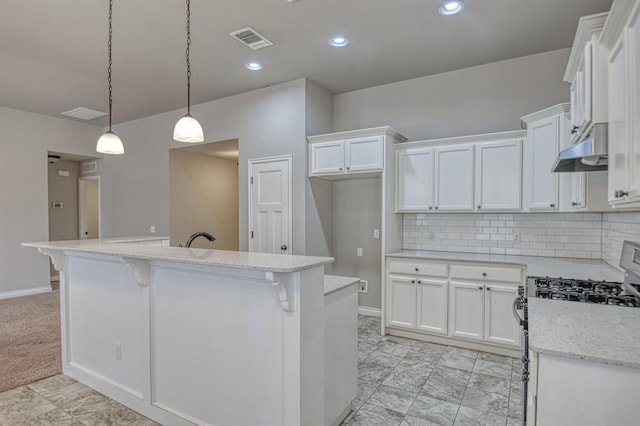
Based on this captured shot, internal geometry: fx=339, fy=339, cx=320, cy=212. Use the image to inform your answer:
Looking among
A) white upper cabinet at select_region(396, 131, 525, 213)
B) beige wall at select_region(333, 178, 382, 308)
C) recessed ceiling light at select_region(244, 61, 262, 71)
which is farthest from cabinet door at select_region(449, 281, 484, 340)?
recessed ceiling light at select_region(244, 61, 262, 71)

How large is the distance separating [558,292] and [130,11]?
3.88m

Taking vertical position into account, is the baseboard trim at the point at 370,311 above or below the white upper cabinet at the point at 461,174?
below

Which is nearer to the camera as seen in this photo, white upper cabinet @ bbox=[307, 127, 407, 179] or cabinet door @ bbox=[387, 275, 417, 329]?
cabinet door @ bbox=[387, 275, 417, 329]

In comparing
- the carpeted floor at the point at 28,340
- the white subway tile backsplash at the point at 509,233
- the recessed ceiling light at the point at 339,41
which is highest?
the recessed ceiling light at the point at 339,41

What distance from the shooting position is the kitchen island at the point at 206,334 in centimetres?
177

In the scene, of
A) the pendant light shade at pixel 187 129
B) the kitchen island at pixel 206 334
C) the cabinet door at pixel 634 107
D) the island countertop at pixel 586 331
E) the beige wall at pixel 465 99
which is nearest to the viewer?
the island countertop at pixel 586 331

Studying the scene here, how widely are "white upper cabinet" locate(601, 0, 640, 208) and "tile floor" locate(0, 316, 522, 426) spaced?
1694 millimetres

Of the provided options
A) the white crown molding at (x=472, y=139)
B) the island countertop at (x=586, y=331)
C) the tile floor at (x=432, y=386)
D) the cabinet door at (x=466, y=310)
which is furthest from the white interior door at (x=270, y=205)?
the island countertop at (x=586, y=331)

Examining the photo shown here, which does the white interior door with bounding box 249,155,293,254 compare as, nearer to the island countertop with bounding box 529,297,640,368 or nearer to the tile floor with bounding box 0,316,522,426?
the tile floor with bounding box 0,316,522,426

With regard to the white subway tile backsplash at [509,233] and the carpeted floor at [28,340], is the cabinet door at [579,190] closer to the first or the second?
the white subway tile backsplash at [509,233]

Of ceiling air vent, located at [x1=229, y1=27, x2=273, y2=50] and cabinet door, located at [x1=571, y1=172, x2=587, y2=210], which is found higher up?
ceiling air vent, located at [x1=229, y1=27, x2=273, y2=50]

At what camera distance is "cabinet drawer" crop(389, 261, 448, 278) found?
11.8 ft

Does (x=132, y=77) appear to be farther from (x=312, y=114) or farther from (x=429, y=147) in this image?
(x=429, y=147)

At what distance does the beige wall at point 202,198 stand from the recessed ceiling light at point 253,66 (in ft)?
8.51
